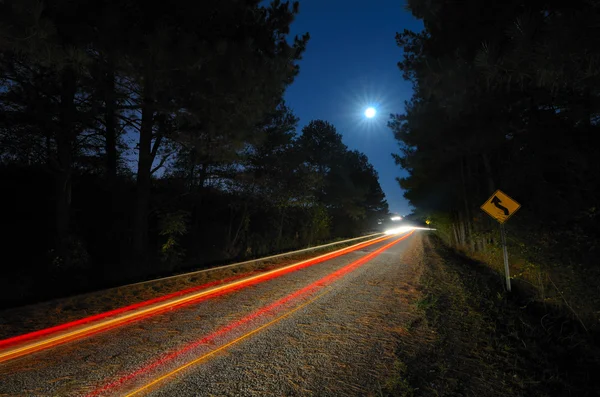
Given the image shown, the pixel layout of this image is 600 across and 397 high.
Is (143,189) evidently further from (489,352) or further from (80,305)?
(489,352)

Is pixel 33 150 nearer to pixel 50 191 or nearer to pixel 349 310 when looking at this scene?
pixel 50 191

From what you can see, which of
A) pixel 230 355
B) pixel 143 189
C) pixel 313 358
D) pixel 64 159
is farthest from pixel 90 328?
pixel 143 189

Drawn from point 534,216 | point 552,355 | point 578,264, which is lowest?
point 552,355

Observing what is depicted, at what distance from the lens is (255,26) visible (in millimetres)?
9023

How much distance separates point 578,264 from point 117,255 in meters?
12.9

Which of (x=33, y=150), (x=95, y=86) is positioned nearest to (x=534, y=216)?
(x=95, y=86)

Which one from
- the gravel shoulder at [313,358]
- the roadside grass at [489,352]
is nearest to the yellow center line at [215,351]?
the gravel shoulder at [313,358]

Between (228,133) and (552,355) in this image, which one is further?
(228,133)

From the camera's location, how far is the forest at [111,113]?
6.45 m

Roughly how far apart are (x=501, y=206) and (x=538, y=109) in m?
3.07

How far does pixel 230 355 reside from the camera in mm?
3648

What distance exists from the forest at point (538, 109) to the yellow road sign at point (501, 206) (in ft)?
1.01

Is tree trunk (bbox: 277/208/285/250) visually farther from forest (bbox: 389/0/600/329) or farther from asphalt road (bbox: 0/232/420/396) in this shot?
asphalt road (bbox: 0/232/420/396)

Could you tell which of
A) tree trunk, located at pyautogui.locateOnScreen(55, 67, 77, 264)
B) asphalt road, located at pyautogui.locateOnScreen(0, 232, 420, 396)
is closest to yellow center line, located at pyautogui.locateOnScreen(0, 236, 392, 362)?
asphalt road, located at pyautogui.locateOnScreen(0, 232, 420, 396)
